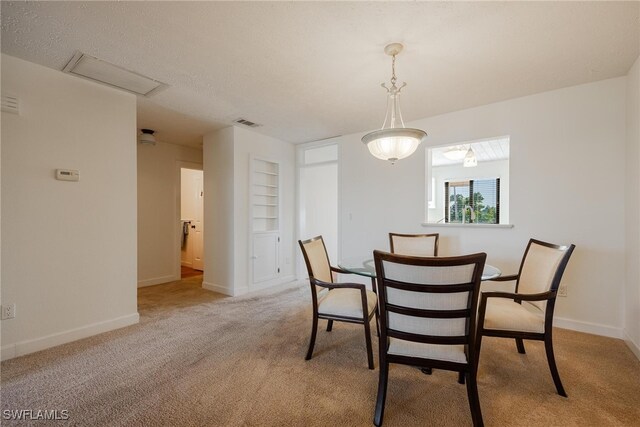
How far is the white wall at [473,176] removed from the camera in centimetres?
Result: 591

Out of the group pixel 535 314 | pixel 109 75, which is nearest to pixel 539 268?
pixel 535 314

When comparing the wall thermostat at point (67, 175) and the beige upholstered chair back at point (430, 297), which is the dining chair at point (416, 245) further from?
the wall thermostat at point (67, 175)

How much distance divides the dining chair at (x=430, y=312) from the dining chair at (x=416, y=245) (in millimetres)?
1580

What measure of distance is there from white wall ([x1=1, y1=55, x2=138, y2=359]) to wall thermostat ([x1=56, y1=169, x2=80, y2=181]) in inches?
1.6

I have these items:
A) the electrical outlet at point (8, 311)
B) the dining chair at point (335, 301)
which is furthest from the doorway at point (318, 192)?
the electrical outlet at point (8, 311)

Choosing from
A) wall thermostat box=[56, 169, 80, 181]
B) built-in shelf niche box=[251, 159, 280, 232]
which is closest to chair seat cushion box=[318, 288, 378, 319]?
built-in shelf niche box=[251, 159, 280, 232]

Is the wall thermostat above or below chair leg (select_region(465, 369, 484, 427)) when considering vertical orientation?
above

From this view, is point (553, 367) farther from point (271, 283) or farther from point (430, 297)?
point (271, 283)

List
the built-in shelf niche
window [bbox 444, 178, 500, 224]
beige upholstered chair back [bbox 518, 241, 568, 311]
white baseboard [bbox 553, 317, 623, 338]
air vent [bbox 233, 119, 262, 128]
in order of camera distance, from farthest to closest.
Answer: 1. window [bbox 444, 178, 500, 224]
2. the built-in shelf niche
3. air vent [bbox 233, 119, 262, 128]
4. white baseboard [bbox 553, 317, 623, 338]
5. beige upholstered chair back [bbox 518, 241, 568, 311]

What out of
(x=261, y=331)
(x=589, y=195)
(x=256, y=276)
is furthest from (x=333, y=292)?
(x=589, y=195)

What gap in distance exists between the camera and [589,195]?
8.57ft

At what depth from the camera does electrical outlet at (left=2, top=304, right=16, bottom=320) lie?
6.86ft

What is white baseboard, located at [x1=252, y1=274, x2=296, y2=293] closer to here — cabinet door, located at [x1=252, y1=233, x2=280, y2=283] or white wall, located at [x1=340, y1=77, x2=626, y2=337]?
cabinet door, located at [x1=252, y1=233, x2=280, y2=283]

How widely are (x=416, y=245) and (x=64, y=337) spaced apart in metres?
3.47
